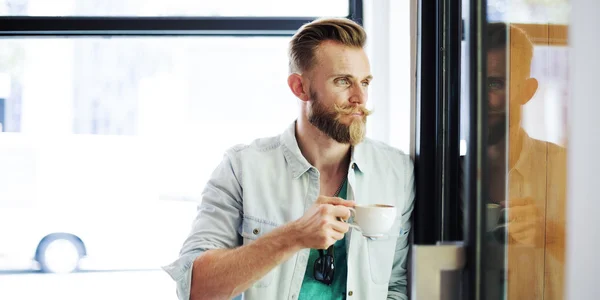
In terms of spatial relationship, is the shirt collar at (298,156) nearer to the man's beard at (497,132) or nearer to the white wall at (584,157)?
the man's beard at (497,132)

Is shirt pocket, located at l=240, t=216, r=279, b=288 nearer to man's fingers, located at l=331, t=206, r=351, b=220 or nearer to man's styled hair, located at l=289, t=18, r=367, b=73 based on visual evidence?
man's fingers, located at l=331, t=206, r=351, b=220

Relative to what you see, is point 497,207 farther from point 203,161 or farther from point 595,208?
point 203,161

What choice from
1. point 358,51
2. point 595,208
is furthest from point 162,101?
point 595,208

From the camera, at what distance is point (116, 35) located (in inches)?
89.8

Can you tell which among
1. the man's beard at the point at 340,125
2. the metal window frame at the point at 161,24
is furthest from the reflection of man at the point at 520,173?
the metal window frame at the point at 161,24

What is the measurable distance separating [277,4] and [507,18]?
5.28 feet

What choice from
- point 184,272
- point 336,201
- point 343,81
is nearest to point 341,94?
point 343,81

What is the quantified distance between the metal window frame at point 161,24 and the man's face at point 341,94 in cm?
60

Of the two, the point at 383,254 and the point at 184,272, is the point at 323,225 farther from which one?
the point at 184,272

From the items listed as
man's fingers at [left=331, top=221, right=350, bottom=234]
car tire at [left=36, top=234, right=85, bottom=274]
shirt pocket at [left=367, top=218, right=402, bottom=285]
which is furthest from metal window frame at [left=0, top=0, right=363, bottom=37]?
man's fingers at [left=331, top=221, right=350, bottom=234]

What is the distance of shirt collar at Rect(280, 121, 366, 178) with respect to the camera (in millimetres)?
1647

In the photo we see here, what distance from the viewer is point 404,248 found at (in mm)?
1617

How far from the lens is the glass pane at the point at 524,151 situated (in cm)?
65

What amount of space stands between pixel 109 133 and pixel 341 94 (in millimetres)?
1142
